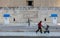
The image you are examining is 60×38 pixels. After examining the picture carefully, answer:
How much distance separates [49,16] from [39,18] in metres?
1.19

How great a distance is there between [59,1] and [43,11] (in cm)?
844

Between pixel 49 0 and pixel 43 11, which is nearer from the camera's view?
pixel 43 11

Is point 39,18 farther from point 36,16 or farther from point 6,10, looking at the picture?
point 6,10

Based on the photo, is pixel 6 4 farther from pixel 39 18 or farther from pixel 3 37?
pixel 3 37

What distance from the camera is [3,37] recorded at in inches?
565

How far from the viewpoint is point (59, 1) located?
3400 centimetres

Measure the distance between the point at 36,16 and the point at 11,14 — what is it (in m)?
2.93

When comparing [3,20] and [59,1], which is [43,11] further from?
[59,1]

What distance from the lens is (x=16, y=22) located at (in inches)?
1009

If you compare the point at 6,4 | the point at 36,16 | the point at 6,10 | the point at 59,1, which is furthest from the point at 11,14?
the point at 59,1

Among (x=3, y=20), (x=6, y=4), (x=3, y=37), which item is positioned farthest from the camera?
(x=6, y=4)

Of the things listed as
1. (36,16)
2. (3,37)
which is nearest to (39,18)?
(36,16)

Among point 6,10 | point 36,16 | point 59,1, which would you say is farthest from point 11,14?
point 59,1

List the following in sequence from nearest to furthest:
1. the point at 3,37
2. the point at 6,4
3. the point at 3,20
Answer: the point at 3,37
the point at 3,20
the point at 6,4
